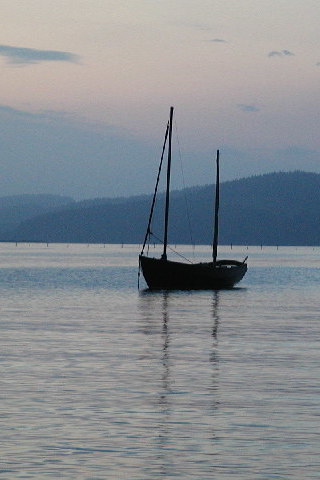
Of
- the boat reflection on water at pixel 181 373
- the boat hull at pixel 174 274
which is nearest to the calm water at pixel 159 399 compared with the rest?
the boat reflection on water at pixel 181 373

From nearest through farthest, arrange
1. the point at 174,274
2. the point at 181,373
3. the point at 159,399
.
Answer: the point at 159,399 < the point at 181,373 < the point at 174,274

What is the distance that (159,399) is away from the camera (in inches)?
1029

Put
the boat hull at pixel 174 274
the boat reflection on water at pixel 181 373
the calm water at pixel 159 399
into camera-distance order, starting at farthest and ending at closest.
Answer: the boat hull at pixel 174 274 < the boat reflection on water at pixel 181 373 < the calm water at pixel 159 399

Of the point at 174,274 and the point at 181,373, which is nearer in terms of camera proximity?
the point at 181,373

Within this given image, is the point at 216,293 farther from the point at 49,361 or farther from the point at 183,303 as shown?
the point at 49,361

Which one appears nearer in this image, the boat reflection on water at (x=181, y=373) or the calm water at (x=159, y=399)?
the calm water at (x=159, y=399)

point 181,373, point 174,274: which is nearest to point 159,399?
point 181,373

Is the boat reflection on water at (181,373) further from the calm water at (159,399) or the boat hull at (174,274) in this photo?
the boat hull at (174,274)

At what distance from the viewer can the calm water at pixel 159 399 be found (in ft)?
61.5

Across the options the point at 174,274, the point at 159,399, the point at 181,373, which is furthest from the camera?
the point at 174,274

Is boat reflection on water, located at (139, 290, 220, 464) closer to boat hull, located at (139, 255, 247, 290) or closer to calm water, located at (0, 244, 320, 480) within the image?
calm water, located at (0, 244, 320, 480)

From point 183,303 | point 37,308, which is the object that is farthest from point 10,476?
point 183,303

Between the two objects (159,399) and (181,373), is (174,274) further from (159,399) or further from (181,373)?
(159,399)

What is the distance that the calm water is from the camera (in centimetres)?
1873
